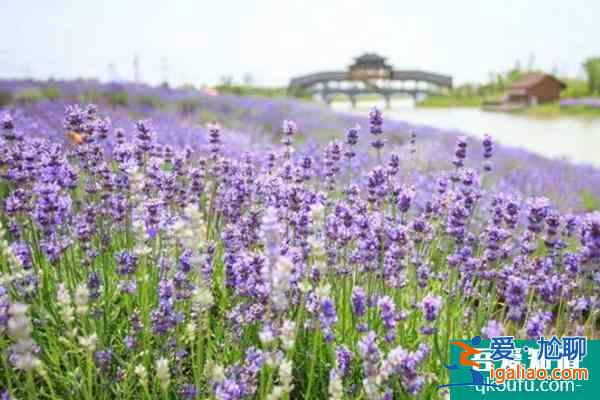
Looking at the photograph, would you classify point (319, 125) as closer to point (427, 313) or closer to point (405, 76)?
point (427, 313)

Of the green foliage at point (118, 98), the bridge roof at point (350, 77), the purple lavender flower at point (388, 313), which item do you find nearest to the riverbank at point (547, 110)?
the bridge roof at point (350, 77)

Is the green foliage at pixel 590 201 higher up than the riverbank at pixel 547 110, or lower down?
lower down

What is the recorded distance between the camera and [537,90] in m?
30.9

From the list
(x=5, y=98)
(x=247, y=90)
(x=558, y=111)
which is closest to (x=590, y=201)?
(x=5, y=98)

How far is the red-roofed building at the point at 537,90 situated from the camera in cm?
3044

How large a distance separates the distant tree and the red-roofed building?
1.52 meters

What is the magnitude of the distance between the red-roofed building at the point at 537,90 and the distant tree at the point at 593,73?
152 centimetres

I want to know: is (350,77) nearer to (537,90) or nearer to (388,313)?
(537,90)

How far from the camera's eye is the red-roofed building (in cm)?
3044

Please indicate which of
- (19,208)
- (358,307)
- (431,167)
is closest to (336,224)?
(358,307)

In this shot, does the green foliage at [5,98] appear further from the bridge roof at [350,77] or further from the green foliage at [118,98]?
the bridge roof at [350,77]

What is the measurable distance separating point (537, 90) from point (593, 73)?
3.63m

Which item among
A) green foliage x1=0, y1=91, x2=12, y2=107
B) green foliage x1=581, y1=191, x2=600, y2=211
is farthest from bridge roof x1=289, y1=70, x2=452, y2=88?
green foliage x1=581, y1=191, x2=600, y2=211

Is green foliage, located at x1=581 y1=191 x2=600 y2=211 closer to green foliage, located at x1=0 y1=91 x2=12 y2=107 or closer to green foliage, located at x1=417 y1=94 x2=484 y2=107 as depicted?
green foliage, located at x1=0 y1=91 x2=12 y2=107
